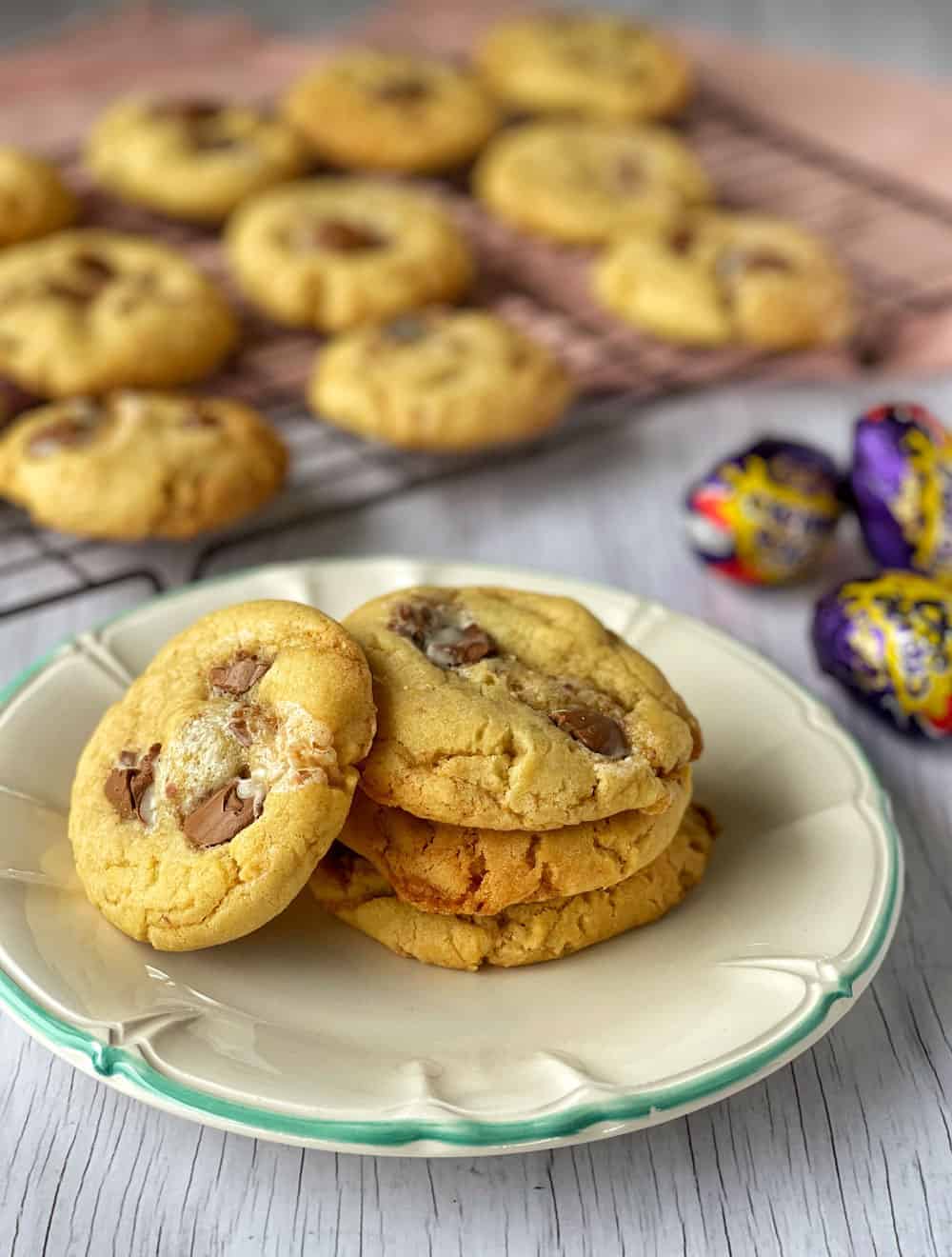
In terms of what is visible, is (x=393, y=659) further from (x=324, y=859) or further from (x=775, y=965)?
(x=775, y=965)

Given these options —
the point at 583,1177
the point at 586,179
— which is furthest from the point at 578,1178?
the point at 586,179

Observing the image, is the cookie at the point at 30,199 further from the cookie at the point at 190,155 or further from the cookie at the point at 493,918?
the cookie at the point at 493,918

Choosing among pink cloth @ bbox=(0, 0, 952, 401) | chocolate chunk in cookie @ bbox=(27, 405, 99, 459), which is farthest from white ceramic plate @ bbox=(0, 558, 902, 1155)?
pink cloth @ bbox=(0, 0, 952, 401)

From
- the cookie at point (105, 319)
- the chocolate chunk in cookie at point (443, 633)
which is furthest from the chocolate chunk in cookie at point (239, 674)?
the cookie at point (105, 319)

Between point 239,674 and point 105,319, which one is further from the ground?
point 239,674

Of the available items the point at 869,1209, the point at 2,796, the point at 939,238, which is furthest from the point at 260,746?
the point at 939,238

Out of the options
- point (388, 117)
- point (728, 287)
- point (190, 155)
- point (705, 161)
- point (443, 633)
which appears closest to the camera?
point (443, 633)

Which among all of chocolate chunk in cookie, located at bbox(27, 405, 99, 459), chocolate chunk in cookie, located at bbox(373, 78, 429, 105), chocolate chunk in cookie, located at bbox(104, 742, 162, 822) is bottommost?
chocolate chunk in cookie, located at bbox(27, 405, 99, 459)

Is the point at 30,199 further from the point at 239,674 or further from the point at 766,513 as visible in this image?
the point at 239,674

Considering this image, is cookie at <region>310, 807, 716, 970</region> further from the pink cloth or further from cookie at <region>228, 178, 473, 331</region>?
cookie at <region>228, 178, 473, 331</region>
